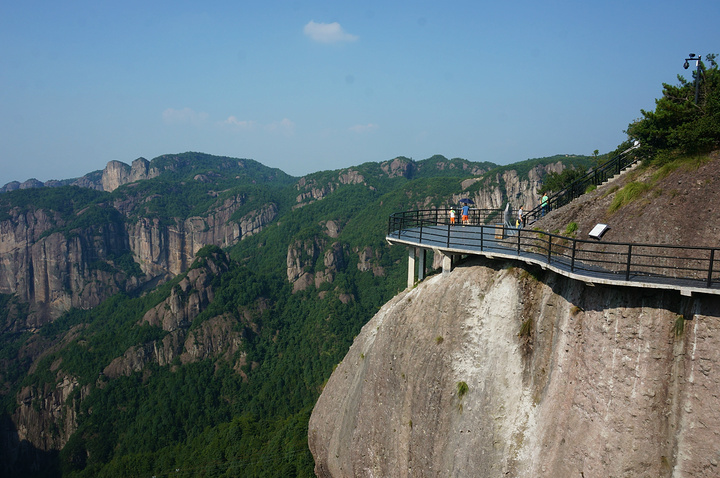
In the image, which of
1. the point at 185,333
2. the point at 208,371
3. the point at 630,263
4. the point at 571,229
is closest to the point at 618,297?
the point at 630,263

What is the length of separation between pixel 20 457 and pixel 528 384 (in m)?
132

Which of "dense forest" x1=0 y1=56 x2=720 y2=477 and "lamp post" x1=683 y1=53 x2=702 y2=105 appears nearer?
"lamp post" x1=683 y1=53 x2=702 y2=105

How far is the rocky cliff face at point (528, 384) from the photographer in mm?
11781

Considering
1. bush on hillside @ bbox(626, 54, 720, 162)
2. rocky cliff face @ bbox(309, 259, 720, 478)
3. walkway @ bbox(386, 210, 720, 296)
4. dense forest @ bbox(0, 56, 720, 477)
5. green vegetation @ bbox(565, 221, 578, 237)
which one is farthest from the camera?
dense forest @ bbox(0, 56, 720, 477)

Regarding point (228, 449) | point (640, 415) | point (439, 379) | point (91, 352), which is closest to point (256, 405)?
point (228, 449)

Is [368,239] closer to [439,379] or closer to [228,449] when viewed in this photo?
[228,449]

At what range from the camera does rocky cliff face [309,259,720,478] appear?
11.8 metres

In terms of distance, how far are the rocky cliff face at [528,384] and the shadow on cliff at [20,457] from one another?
106105 mm

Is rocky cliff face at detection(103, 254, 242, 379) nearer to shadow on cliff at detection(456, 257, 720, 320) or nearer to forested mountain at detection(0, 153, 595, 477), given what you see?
forested mountain at detection(0, 153, 595, 477)

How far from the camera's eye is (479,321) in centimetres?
1708

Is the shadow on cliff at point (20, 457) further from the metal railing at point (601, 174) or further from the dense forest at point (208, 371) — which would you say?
the metal railing at point (601, 174)

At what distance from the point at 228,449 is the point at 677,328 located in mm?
67047

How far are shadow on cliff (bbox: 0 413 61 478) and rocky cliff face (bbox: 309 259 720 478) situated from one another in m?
106

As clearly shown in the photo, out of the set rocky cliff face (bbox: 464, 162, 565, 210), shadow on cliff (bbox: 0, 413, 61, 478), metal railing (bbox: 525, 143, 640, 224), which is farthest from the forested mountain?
metal railing (bbox: 525, 143, 640, 224)
